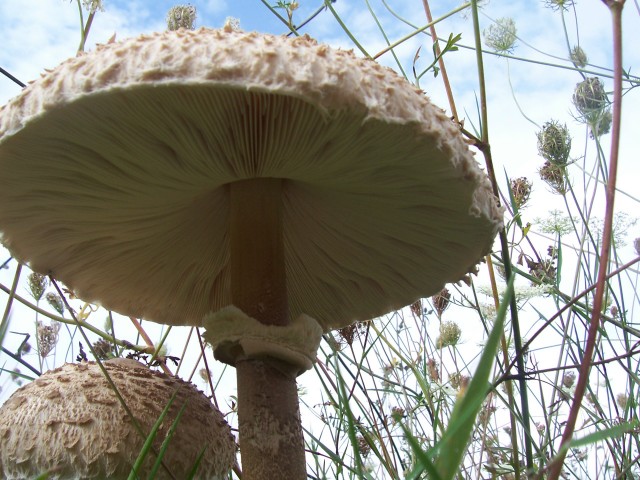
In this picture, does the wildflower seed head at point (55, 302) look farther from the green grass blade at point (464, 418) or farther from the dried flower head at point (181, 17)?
the green grass blade at point (464, 418)

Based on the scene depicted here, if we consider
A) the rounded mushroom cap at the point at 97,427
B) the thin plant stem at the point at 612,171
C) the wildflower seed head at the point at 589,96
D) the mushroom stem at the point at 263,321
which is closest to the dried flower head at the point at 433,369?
the mushroom stem at the point at 263,321

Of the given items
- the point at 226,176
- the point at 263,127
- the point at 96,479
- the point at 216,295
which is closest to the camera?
the point at 263,127

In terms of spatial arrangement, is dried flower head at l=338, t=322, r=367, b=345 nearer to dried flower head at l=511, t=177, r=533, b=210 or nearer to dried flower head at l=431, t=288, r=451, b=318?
dried flower head at l=431, t=288, r=451, b=318

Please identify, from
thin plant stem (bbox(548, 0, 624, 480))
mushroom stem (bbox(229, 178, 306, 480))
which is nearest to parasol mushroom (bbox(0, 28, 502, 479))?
mushroom stem (bbox(229, 178, 306, 480))

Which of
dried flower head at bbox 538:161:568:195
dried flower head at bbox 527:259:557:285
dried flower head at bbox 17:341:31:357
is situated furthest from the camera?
dried flower head at bbox 17:341:31:357

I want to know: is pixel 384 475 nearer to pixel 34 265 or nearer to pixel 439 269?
pixel 439 269

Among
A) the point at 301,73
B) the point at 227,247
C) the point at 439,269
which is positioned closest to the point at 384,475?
the point at 439,269
